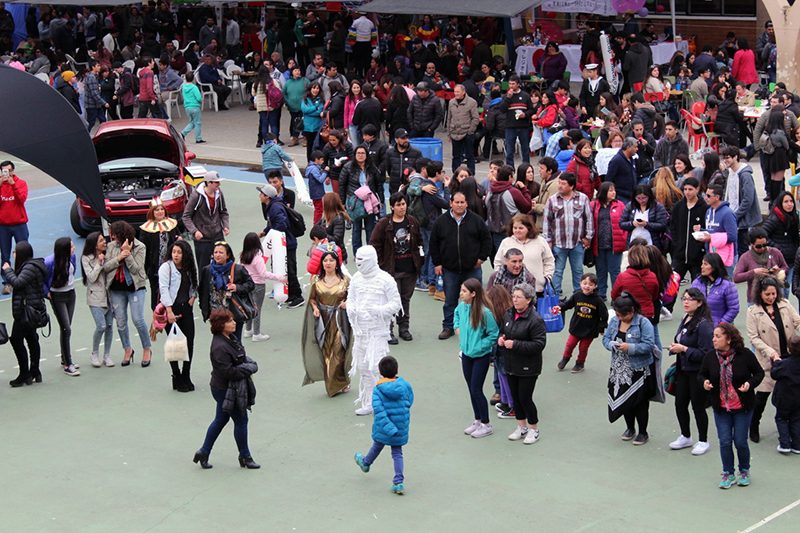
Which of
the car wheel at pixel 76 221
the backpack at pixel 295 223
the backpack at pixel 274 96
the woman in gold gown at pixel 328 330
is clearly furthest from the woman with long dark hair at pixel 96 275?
the backpack at pixel 274 96

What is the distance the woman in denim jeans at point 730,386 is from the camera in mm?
10258

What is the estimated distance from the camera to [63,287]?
13625 millimetres

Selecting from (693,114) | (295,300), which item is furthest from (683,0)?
(295,300)

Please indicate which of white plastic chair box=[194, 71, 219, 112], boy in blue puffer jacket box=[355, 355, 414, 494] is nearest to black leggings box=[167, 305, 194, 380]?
boy in blue puffer jacket box=[355, 355, 414, 494]

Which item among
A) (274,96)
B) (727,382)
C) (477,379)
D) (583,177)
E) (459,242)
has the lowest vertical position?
(477,379)

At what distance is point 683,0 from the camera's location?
113 ft

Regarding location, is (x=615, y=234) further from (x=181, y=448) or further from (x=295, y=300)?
(x=181, y=448)

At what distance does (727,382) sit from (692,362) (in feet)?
2.22

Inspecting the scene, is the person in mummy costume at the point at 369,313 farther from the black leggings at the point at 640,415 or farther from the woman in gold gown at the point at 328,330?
the black leggings at the point at 640,415

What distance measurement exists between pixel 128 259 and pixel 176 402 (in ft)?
5.52

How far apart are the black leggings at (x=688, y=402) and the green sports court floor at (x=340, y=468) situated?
0.22m

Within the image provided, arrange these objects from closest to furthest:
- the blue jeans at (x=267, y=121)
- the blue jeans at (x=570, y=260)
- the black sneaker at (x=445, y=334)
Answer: the black sneaker at (x=445, y=334)
the blue jeans at (x=570, y=260)
the blue jeans at (x=267, y=121)

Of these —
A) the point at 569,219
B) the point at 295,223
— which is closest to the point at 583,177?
the point at 569,219

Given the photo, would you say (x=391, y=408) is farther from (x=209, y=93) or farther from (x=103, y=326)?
(x=209, y=93)
